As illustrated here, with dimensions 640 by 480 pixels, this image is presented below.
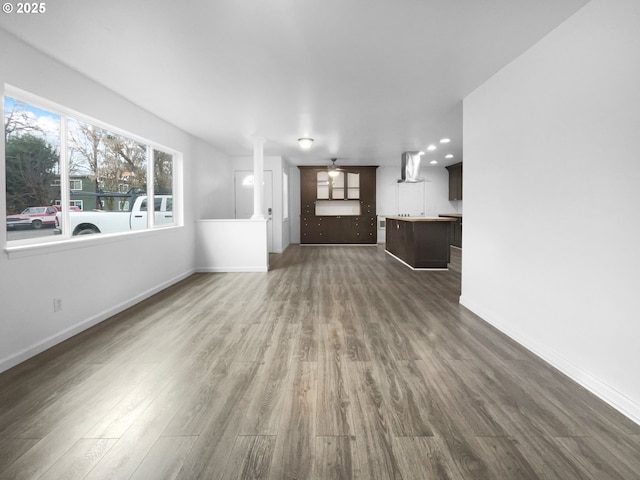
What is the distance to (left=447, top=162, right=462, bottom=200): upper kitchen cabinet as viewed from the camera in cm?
977

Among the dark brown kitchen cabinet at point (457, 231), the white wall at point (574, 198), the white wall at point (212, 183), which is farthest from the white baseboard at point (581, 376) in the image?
the dark brown kitchen cabinet at point (457, 231)

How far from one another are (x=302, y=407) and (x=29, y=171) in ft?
9.56

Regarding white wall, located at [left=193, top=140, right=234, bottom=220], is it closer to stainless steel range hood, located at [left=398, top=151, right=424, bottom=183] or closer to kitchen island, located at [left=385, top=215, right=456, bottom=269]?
kitchen island, located at [left=385, top=215, right=456, bottom=269]

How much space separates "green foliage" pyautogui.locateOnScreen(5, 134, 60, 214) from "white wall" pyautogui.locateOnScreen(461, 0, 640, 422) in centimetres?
412

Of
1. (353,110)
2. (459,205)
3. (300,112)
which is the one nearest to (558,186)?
(353,110)

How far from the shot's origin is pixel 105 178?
12.9 ft

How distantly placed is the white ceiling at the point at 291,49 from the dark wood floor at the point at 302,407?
243 cm

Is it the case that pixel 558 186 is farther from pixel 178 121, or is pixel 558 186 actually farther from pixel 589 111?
pixel 178 121

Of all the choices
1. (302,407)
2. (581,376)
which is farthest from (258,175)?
(581,376)

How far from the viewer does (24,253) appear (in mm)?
2668

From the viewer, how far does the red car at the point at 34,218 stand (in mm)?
2732

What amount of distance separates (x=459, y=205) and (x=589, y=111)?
8.71m

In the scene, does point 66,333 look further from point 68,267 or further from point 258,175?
point 258,175

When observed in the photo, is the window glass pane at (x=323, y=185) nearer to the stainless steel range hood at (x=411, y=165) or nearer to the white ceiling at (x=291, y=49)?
the stainless steel range hood at (x=411, y=165)
